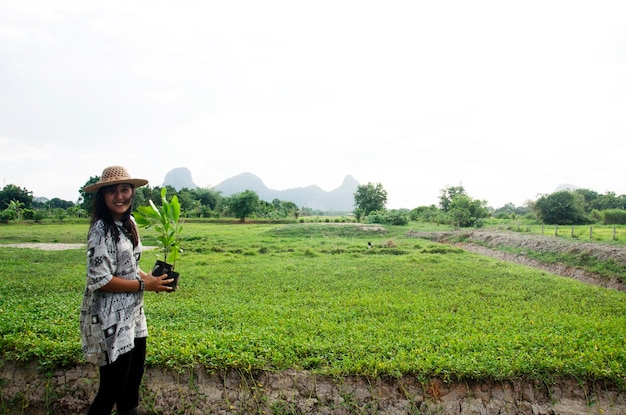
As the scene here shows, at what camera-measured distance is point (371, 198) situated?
58.2 metres

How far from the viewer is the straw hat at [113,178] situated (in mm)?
2771

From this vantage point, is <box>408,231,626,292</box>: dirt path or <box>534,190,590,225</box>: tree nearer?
<box>408,231,626,292</box>: dirt path

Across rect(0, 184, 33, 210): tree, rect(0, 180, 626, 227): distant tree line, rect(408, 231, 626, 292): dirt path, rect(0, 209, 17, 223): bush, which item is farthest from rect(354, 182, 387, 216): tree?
rect(0, 184, 33, 210): tree

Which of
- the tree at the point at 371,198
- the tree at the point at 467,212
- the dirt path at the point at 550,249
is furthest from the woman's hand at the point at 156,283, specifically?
the tree at the point at 371,198

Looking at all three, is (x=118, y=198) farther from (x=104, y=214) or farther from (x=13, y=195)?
(x=13, y=195)

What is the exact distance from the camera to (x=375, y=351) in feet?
14.2

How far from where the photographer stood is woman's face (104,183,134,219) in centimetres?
282

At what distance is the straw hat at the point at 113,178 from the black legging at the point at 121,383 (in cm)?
130

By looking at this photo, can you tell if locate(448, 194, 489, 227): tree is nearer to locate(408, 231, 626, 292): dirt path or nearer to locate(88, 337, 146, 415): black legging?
locate(408, 231, 626, 292): dirt path

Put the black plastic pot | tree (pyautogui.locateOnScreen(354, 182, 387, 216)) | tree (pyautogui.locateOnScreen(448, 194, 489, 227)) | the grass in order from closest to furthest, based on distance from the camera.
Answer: the black plastic pot → the grass → tree (pyautogui.locateOnScreen(448, 194, 489, 227)) → tree (pyautogui.locateOnScreen(354, 182, 387, 216))

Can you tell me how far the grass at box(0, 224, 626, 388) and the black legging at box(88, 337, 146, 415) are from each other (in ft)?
2.93

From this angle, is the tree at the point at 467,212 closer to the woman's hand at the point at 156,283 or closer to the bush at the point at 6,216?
the woman's hand at the point at 156,283

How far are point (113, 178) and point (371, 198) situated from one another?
56.5 meters

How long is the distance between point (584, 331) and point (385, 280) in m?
4.42
